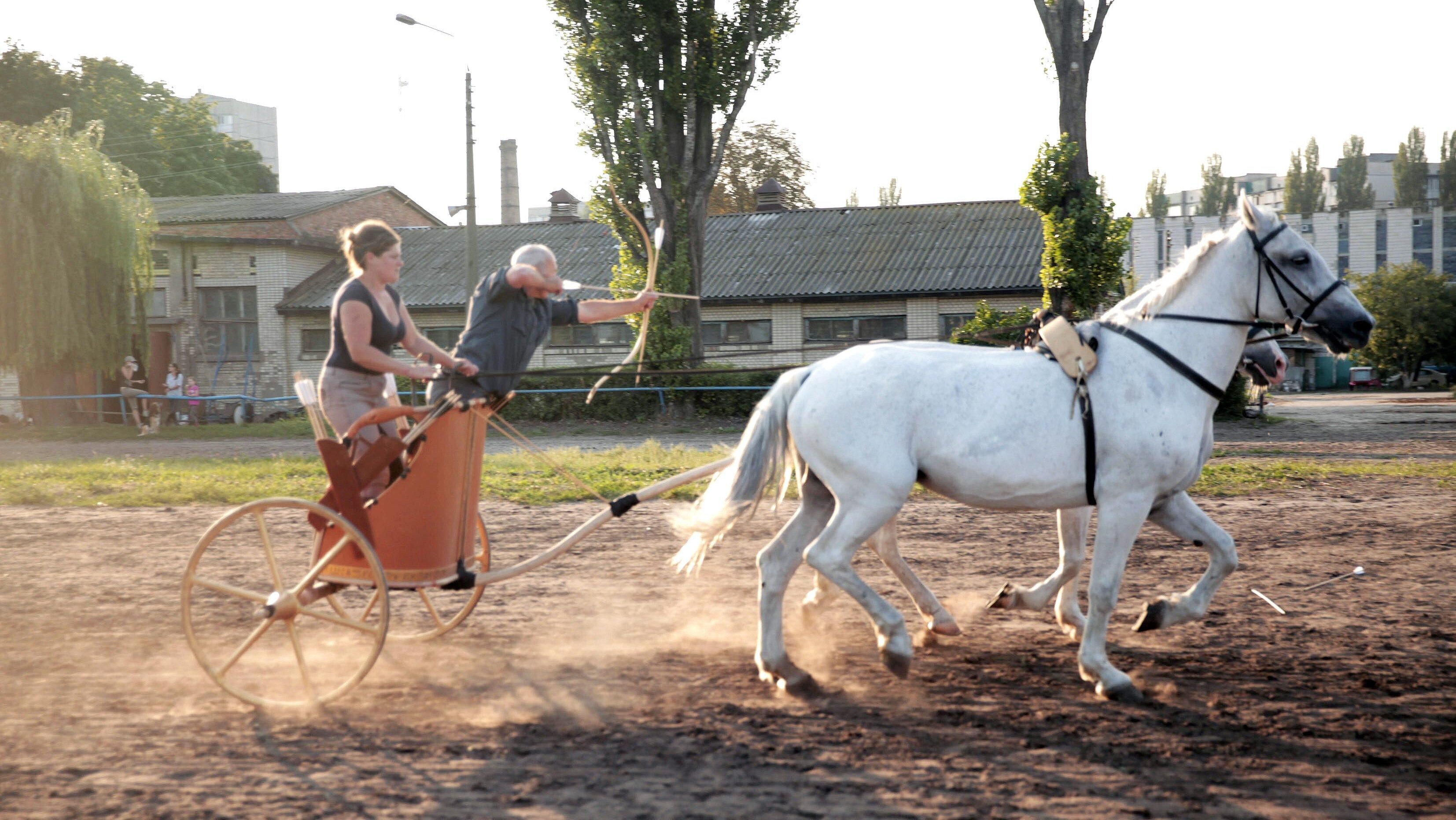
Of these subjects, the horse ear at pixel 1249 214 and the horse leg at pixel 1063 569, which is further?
the horse leg at pixel 1063 569

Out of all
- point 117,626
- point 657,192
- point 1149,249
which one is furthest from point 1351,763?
point 1149,249

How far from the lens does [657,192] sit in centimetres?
2375

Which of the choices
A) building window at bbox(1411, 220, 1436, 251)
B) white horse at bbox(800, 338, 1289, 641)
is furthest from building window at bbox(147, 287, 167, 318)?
building window at bbox(1411, 220, 1436, 251)

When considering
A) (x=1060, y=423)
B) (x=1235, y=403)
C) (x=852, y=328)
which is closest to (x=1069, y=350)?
(x=1060, y=423)

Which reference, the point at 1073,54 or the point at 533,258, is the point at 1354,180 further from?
the point at 533,258

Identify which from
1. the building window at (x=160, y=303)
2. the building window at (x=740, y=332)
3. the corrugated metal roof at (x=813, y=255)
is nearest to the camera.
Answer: the corrugated metal roof at (x=813, y=255)

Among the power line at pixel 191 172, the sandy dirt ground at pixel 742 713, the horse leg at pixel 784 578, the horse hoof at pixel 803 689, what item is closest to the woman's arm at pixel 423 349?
the sandy dirt ground at pixel 742 713

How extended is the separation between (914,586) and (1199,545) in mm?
1363

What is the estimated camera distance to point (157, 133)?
182 ft

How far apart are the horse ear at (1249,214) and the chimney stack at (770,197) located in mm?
33143

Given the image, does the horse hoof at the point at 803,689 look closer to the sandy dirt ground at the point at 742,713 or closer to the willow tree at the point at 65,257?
the sandy dirt ground at the point at 742,713

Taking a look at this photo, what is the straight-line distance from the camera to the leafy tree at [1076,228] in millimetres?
20531

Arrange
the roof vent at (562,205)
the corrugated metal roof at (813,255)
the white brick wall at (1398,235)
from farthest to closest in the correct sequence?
the white brick wall at (1398,235) < the roof vent at (562,205) < the corrugated metal roof at (813,255)

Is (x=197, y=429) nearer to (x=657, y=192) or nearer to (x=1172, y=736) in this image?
(x=657, y=192)
